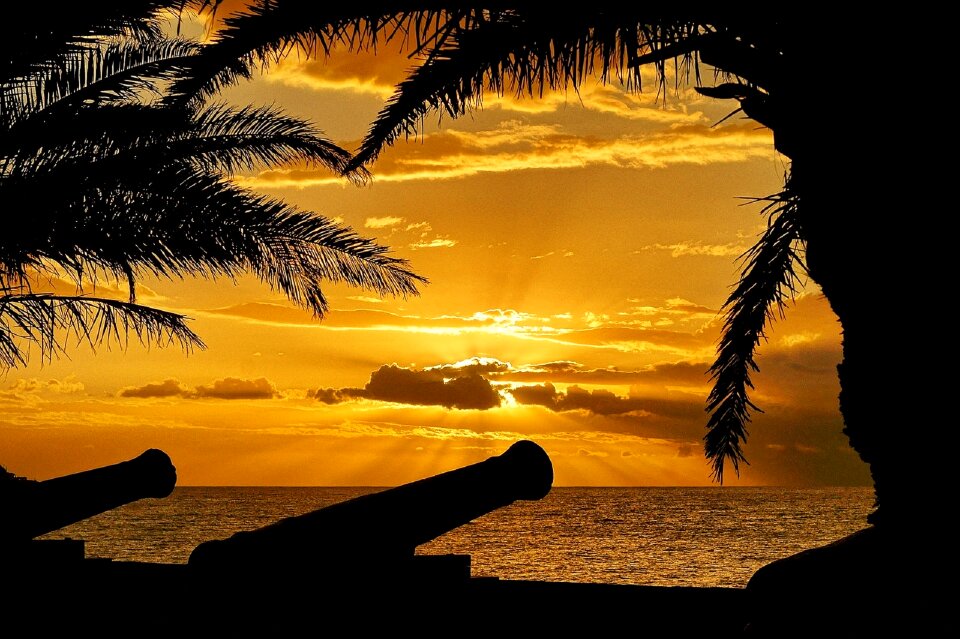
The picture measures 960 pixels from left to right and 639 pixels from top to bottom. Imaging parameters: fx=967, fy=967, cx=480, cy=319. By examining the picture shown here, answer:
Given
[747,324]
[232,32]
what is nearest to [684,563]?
[747,324]

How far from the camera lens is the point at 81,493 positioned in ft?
23.8

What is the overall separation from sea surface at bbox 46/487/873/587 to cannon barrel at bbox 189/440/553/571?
3731 cm

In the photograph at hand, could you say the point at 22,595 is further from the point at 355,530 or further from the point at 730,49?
the point at 730,49

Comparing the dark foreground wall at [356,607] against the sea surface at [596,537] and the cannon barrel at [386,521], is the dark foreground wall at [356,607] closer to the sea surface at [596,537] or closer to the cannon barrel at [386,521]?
the cannon barrel at [386,521]

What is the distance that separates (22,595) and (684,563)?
1922 inches

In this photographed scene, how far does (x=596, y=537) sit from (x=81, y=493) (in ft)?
204

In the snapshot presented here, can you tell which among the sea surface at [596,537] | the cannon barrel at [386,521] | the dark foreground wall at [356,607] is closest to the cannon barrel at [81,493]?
the dark foreground wall at [356,607]

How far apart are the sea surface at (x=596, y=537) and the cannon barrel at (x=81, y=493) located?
3505 centimetres

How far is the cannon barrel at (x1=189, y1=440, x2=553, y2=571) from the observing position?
12.6 ft

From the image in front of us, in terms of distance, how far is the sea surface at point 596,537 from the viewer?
155 feet

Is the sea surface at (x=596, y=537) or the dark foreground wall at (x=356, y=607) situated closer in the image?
the dark foreground wall at (x=356, y=607)

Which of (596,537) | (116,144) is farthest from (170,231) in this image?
(596,537)

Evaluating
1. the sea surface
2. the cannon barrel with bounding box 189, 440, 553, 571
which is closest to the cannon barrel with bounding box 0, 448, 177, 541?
the cannon barrel with bounding box 189, 440, 553, 571

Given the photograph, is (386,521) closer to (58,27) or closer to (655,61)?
(655,61)
